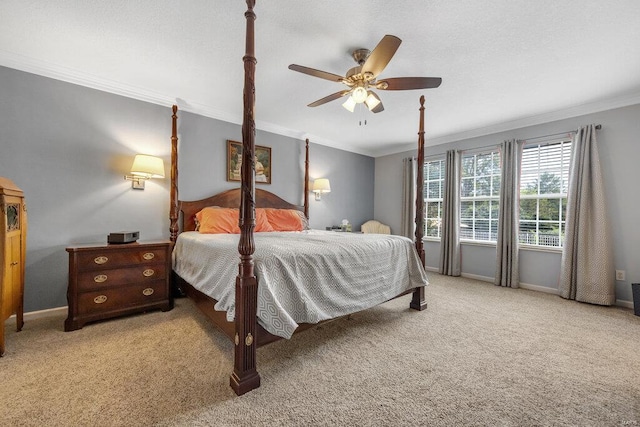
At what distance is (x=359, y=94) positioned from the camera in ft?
7.35

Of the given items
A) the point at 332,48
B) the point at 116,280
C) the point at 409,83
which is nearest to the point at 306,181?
the point at 332,48

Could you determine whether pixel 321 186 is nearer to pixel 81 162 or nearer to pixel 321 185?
pixel 321 185

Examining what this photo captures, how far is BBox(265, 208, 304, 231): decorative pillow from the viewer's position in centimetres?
372

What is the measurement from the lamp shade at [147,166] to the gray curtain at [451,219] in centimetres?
431

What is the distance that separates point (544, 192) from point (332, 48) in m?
3.63

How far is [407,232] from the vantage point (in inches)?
206

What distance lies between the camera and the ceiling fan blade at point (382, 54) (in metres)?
1.70

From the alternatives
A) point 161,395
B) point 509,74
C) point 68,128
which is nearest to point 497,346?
point 161,395

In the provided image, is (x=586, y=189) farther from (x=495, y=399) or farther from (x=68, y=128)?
(x=68, y=128)

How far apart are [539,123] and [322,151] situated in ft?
10.8

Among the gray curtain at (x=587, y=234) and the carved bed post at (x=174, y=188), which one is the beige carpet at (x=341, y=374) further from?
the carved bed post at (x=174, y=188)

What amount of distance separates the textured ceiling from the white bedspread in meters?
1.66

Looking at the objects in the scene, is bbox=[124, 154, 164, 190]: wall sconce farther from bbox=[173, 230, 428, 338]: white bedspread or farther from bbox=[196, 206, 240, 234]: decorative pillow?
bbox=[173, 230, 428, 338]: white bedspread

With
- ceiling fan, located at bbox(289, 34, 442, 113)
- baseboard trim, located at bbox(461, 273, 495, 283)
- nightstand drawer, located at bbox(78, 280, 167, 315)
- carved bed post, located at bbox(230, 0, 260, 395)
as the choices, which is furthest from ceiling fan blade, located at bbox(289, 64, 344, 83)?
baseboard trim, located at bbox(461, 273, 495, 283)
